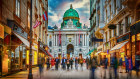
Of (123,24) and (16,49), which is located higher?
(123,24)

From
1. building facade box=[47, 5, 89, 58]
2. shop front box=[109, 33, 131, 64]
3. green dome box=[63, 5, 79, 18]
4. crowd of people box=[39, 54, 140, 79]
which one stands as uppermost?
green dome box=[63, 5, 79, 18]

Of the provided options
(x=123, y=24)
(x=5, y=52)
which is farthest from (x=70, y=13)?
(x=5, y=52)

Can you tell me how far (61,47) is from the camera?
116 meters

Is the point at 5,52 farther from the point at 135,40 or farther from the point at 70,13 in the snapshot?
the point at 70,13

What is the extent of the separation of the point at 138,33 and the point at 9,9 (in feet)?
42.2

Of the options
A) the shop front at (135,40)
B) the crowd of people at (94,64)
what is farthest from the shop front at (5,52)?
the shop front at (135,40)

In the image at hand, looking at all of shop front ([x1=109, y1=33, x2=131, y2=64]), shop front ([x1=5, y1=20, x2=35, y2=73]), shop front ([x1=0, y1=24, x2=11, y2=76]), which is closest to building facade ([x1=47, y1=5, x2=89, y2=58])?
shop front ([x1=109, y1=33, x2=131, y2=64])

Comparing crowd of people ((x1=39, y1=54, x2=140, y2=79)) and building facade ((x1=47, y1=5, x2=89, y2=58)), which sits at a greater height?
building facade ((x1=47, y1=5, x2=89, y2=58))

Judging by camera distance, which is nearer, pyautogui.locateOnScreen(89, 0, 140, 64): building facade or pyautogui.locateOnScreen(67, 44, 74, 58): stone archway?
pyautogui.locateOnScreen(89, 0, 140, 64): building facade

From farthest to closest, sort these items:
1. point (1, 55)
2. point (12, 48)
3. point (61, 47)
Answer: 1. point (61, 47)
2. point (12, 48)
3. point (1, 55)

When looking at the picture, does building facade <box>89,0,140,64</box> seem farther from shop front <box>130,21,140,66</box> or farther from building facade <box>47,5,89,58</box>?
building facade <box>47,5,89,58</box>

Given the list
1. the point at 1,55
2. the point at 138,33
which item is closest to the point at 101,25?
the point at 138,33

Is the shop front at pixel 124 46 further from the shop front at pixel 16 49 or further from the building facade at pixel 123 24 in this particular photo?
the shop front at pixel 16 49

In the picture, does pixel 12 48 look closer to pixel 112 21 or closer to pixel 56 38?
pixel 112 21
